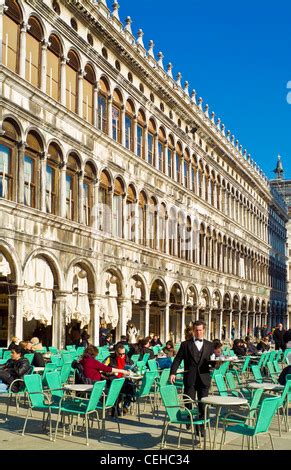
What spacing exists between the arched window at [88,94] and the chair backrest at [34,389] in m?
17.0

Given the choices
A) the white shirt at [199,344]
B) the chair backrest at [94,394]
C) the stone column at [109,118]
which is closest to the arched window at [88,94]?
the stone column at [109,118]

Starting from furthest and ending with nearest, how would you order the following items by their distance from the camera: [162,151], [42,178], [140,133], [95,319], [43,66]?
[162,151], [140,133], [95,319], [43,66], [42,178]

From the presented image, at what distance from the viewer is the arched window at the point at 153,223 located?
104 feet

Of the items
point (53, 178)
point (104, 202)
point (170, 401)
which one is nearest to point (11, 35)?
point (53, 178)

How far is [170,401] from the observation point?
8.93 meters

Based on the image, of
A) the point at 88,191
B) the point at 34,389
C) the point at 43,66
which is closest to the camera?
the point at 34,389

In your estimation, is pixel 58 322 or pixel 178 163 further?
pixel 178 163

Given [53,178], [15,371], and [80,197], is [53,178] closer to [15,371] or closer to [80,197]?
[80,197]

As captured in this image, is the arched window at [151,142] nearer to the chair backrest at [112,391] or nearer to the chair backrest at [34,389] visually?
the chair backrest at [112,391]

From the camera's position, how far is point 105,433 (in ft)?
33.2

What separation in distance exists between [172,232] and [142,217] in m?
4.60

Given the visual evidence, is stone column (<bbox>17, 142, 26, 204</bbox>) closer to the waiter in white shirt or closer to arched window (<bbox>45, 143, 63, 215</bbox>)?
arched window (<bbox>45, 143, 63, 215</bbox>)

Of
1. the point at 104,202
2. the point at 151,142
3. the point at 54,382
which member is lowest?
the point at 54,382

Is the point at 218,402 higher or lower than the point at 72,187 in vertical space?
lower
